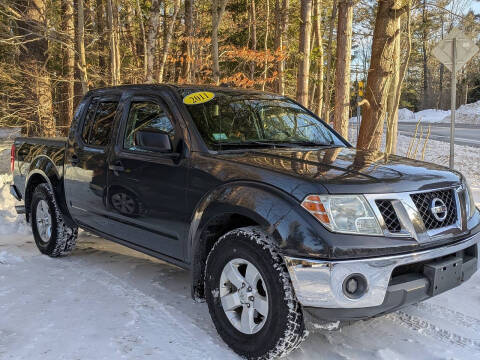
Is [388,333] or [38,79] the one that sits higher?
[38,79]

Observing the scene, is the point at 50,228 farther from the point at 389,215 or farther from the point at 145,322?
the point at 389,215

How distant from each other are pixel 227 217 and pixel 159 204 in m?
0.74

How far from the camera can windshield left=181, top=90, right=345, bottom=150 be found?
3.63m

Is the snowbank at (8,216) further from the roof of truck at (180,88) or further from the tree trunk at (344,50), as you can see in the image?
the tree trunk at (344,50)

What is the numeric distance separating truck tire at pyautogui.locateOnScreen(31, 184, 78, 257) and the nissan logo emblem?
393 centimetres

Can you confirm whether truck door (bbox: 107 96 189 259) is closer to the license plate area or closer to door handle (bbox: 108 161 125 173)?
door handle (bbox: 108 161 125 173)

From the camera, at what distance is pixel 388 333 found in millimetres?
3318

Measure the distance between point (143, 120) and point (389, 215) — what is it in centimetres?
233

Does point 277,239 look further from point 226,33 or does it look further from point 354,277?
point 226,33

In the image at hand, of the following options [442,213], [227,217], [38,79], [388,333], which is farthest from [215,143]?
[38,79]

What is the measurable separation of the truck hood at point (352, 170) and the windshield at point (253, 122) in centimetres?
28

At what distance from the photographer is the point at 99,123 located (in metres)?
4.59

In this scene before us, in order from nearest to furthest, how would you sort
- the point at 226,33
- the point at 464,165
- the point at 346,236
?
the point at 346,236
the point at 464,165
the point at 226,33

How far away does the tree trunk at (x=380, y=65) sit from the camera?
8211 mm
